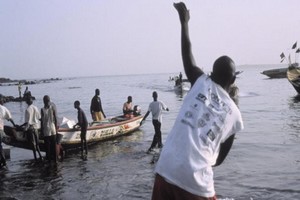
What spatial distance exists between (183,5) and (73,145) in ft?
35.5

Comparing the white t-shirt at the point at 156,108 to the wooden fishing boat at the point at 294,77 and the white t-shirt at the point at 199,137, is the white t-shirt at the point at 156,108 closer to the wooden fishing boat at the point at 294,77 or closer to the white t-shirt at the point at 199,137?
the white t-shirt at the point at 199,137

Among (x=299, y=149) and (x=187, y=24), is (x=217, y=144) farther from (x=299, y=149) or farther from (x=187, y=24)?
(x=299, y=149)

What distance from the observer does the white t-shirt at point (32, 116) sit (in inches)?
430

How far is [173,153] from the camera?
2.42 meters

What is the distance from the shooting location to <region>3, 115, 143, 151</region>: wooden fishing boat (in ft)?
37.6

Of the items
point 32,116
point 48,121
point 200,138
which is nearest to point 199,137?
point 200,138

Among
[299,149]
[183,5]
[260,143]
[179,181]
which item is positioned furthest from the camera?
[260,143]

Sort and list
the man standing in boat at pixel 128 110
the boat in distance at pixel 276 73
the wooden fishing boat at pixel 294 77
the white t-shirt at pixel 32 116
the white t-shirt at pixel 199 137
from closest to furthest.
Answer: the white t-shirt at pixel 199 137 → the white t-shirt at pixel 32 116 → the man standing in boat at pixel 128 110 → the wooden fishing boat at pixel 294 77 → the boat in distance at pixel 276 73

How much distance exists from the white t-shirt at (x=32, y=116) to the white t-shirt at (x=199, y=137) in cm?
914

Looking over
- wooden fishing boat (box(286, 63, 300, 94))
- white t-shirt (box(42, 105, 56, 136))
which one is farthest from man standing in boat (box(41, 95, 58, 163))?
wooden fishing boat (box(286, 63, 300, 94))

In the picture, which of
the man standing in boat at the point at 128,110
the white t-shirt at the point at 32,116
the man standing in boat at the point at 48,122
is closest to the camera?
the man standing in boat at the point at 48,122

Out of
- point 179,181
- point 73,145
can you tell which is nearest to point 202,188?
point 179,181

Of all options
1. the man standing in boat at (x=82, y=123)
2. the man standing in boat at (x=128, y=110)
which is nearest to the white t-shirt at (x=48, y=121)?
the man standing in boat at (x=82, y=123)

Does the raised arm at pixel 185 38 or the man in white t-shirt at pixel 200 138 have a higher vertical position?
the raised arm at pixel 185 38
